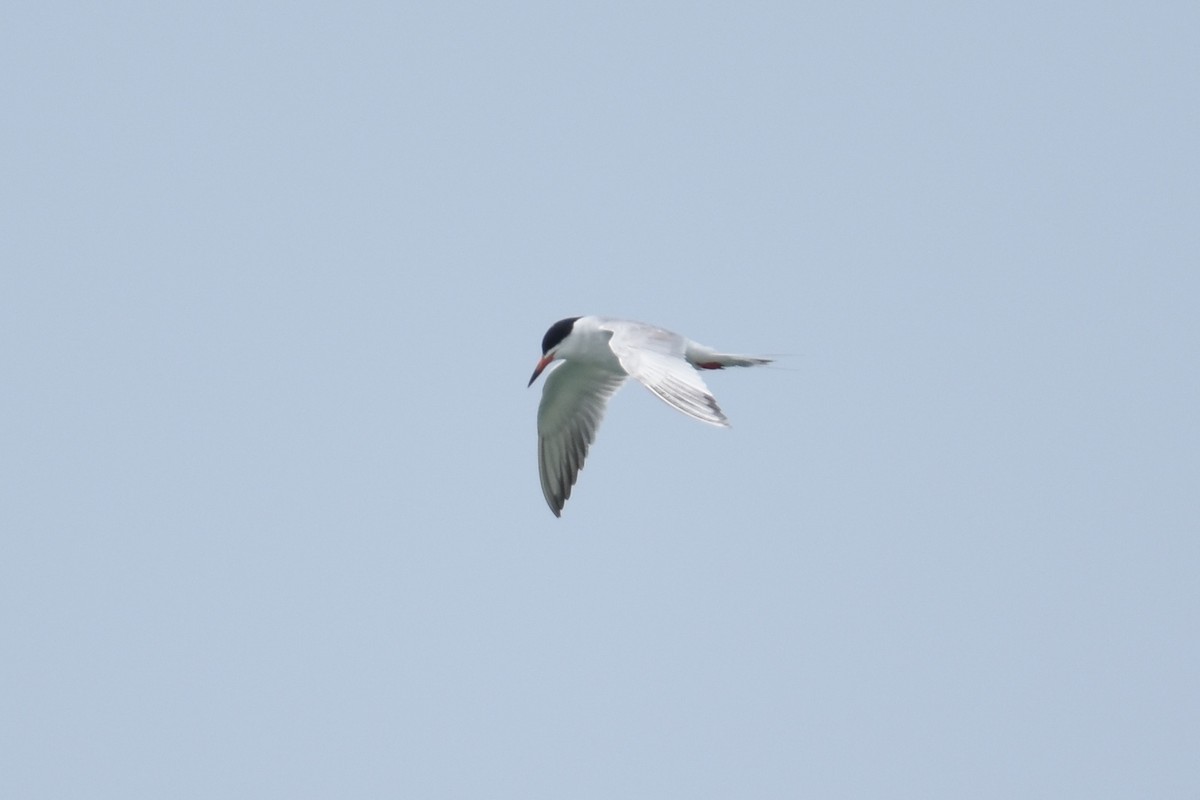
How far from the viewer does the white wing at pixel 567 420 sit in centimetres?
1401

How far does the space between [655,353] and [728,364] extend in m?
1.83

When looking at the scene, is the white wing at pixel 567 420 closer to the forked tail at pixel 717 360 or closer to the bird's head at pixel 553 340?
the bird's head at pixel 553 340

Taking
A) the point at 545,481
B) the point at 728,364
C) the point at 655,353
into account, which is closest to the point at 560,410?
the point at 545,481

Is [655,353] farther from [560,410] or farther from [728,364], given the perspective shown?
[560,410]

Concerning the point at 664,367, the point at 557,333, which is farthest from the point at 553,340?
the point at 664,367

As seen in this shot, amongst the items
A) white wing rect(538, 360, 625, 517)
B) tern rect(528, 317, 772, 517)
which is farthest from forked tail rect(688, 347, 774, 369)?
white wing rect(538, 360, 625, 517)

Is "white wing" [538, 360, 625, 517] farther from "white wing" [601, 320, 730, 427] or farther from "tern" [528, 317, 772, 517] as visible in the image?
"white wing" [601, 320, 730, 427]

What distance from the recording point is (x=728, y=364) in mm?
13227

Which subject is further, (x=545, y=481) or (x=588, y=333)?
(x=545, y=481)

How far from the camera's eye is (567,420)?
14.2 meters

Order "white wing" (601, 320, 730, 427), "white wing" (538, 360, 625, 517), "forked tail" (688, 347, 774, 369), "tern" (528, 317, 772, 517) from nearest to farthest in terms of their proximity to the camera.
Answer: "white wing" (601, 320, 730, 427) → "tern" (528, 317, 772, 517) → "forked tail" (688, 347, 774, 369) → "white wing" (538, 360, 625, 517)

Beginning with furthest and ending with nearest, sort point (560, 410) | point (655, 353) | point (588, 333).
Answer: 1. point (560, 410)
2. point (588, 333)
3. point (655, 353)

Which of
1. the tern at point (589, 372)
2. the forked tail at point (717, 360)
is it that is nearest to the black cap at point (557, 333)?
the tern at point (589, 372)

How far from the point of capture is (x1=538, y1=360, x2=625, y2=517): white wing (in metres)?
14.0
